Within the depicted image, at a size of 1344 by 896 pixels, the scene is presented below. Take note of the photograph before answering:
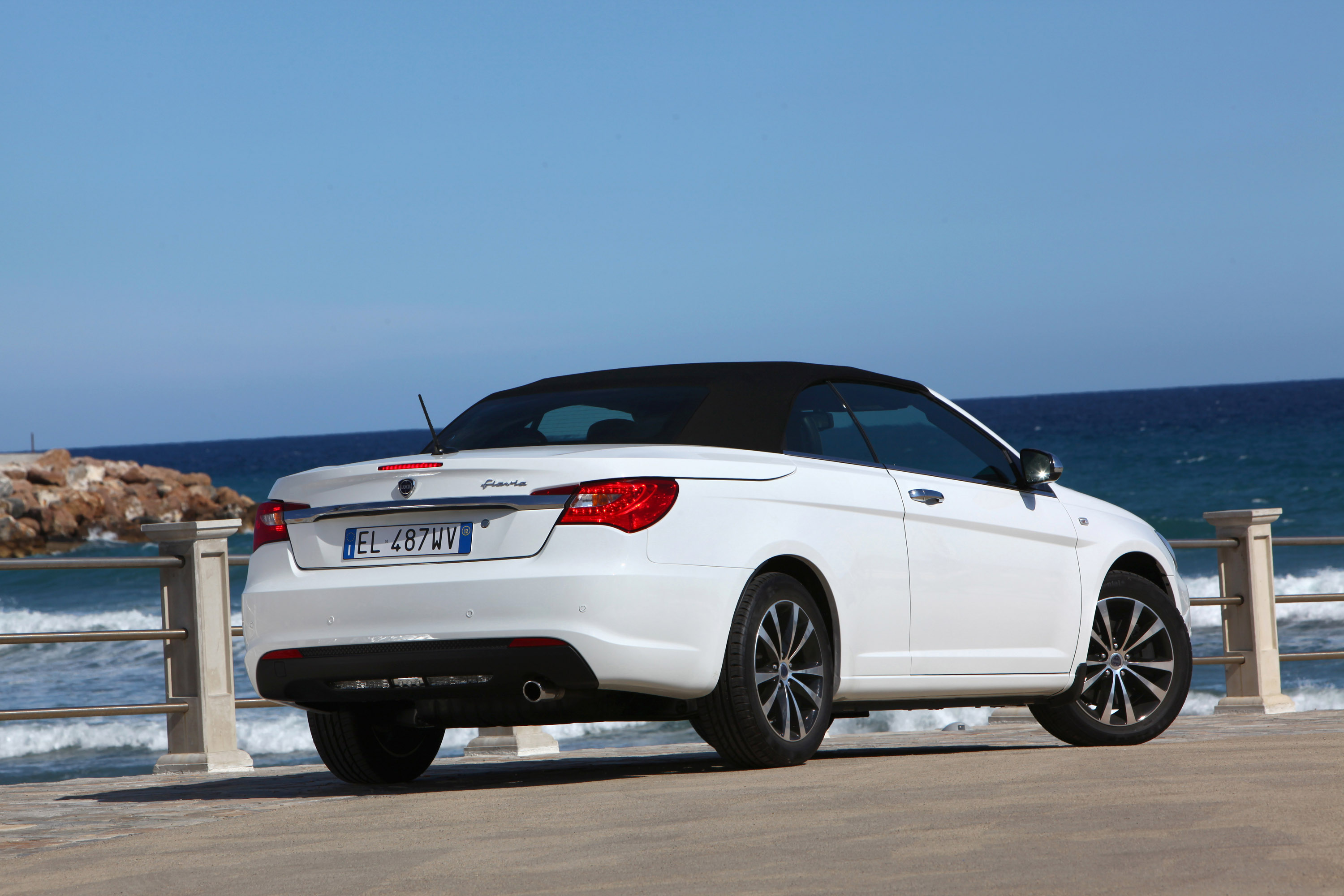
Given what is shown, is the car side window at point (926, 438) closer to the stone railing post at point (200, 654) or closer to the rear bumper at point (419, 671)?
the rear bumper at point (419, 671)

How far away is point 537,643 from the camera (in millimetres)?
5410

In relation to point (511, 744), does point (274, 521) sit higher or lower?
higher

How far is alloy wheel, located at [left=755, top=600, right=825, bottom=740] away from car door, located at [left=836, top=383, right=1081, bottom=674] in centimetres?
52

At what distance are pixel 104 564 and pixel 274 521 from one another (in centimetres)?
240

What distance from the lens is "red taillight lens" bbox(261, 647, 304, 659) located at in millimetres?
5727

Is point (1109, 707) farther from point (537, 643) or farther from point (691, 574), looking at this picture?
point (537, 643)

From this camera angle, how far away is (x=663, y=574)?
548 cm

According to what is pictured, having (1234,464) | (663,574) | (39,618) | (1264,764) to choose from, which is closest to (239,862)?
(663,574)

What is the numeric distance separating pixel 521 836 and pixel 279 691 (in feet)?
5.03

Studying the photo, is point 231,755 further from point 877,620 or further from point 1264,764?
point 1264,764

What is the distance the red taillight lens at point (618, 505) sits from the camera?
17.9ft

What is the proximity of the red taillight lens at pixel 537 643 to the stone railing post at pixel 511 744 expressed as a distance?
10.6ft

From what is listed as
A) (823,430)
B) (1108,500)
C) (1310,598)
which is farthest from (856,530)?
(1108,500)

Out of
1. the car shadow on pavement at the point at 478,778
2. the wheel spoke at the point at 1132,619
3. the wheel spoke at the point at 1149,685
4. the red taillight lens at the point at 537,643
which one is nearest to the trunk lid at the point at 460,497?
the red taillight lens at the point at 537,643
